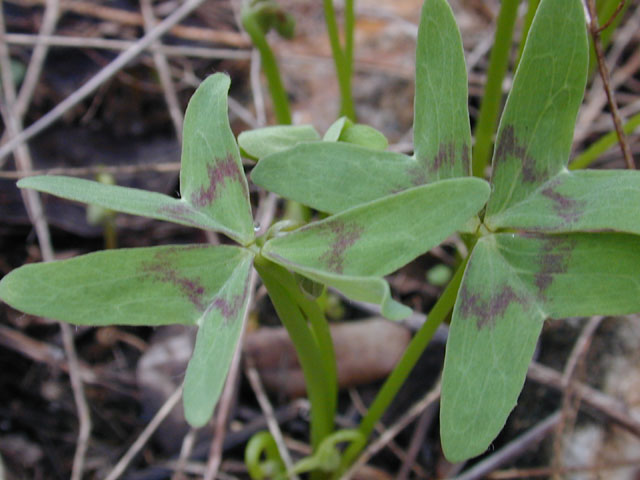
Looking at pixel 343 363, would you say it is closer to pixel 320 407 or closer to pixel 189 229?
pixel 320 407

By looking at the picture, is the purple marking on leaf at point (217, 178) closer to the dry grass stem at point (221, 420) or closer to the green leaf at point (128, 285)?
the green leaf at point (128, 285)

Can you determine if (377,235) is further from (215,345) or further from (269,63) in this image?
(269,63)

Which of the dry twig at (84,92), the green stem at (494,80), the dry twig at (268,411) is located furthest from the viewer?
the dry twig at (84,92)

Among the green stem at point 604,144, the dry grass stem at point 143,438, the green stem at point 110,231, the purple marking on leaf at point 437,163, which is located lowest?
the dry grass stem at point 143,438

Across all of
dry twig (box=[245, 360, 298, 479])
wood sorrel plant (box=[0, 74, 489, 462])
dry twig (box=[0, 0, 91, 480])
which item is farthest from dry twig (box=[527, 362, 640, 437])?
dry twig (box=[0, 0, 91, 480])

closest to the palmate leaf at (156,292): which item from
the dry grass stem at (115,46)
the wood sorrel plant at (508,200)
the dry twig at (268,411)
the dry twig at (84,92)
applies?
the wood sorrel plant at (508,200)

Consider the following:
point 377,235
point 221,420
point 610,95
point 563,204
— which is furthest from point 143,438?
point 610,95

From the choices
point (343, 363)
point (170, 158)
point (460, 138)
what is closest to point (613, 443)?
point (343, 363)
